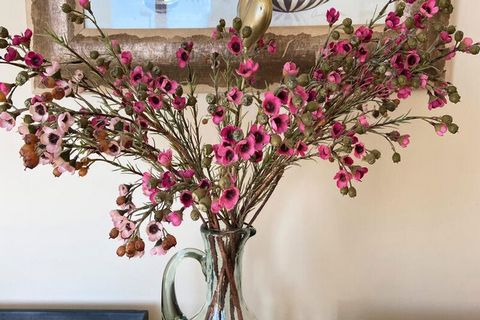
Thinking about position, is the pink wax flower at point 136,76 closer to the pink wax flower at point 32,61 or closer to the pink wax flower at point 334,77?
the pink wax flower at point 32,61

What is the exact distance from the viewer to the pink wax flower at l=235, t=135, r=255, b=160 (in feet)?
1.75

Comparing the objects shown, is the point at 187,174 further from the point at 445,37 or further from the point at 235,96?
the point at 445,37

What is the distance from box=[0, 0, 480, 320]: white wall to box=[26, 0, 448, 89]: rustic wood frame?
14 cm

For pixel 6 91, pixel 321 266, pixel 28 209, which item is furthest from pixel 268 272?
pixel 6 91

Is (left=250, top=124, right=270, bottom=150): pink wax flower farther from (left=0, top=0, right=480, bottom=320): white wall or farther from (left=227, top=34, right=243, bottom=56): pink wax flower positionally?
(left=0, top=0, right=480, bottom=320): white wall

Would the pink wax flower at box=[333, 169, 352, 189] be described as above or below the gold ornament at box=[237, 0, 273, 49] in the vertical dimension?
below

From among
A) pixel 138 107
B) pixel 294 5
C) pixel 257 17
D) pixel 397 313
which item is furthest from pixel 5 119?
pixel 397 313

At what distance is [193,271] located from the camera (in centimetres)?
100

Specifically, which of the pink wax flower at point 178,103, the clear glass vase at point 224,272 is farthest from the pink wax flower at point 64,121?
the clear glass vase at point 224,272

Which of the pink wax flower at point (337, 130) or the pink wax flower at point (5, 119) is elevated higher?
the pink wax flower at point (5, 119)

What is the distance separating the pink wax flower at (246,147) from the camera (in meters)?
0.53

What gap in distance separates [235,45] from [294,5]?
0.30 metres

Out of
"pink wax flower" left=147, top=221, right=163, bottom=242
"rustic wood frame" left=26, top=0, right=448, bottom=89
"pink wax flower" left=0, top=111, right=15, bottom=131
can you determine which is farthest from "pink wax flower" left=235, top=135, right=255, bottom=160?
"rustic wood frame" left=26, top=0, right=448, bottom=89

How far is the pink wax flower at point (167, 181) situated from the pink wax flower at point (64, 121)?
0.38ft
